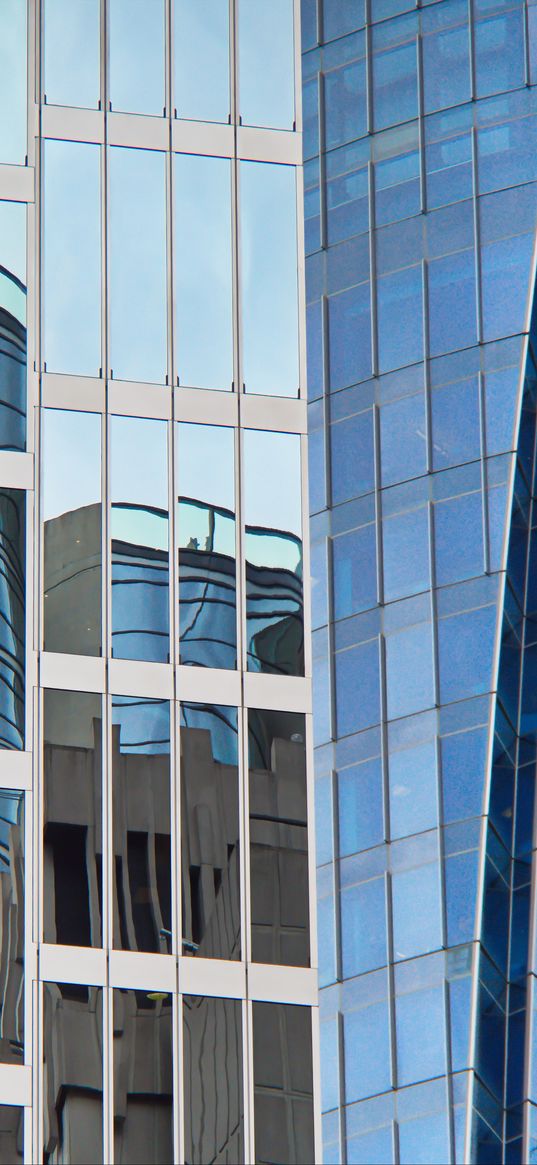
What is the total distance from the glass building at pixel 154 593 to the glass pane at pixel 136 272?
0.17 ft

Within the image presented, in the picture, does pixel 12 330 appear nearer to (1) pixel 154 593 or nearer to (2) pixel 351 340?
(1) pixel 154 593

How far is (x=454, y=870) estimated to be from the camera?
41875 mm

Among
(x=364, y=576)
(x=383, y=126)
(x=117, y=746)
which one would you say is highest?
(x=383, y=126)

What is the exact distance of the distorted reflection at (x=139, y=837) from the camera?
32769mm

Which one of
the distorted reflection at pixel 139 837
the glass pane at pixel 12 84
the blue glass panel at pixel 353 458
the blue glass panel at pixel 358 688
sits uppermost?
the glass pane at pixel 12 84

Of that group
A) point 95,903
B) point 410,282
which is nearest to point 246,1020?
point 95,903

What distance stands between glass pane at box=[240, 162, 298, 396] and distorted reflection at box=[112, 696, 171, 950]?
7080 millimetres

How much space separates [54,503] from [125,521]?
123 cm

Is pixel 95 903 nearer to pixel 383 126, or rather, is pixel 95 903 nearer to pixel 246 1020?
pixel 246 1020

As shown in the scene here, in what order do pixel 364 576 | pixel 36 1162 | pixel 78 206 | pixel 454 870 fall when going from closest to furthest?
pixel 36 1162
pixel 78 206
pixel 454 870
pixel 364 576

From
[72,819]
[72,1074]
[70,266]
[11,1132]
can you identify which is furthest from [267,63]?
[11,1132]

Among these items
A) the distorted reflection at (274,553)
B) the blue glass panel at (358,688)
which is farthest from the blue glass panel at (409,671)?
the distorted reflection at (274,553)

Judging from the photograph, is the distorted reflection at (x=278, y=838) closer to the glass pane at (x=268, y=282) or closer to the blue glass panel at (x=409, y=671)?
the glass pane at (x=268, y=282)

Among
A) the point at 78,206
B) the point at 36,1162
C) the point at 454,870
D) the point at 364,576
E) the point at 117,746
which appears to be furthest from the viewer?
the point at 364,576
